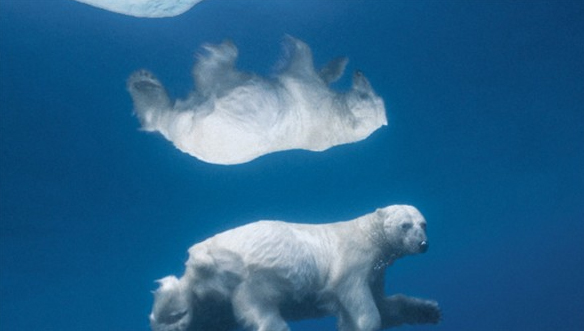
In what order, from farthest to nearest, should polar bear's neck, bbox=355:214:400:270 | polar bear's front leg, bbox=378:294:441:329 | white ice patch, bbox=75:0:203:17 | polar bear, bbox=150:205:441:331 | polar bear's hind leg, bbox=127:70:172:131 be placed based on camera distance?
polar bear's hind leg, bbox=127:70:172:131 → white ice patch, bbox=75:0:203:17 → polar bear's front leg, bbox=378:294:441:329 → polar bear's neck, bbox=355:214:400:270 → polar bear, bbox=150:205:441:331

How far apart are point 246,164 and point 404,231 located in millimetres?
3829

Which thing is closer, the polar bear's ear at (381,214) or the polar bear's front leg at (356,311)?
the polar bear's front leg at (356,311)

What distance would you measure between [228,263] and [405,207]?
2.32m

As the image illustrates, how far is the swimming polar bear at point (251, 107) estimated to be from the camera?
8227 mm

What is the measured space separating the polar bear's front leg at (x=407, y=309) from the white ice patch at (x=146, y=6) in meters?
4.62

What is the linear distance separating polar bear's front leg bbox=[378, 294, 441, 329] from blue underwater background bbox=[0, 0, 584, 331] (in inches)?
137

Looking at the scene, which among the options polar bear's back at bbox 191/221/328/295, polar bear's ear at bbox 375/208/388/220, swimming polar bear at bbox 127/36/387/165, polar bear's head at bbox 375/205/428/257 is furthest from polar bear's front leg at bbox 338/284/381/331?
swimming polar bear at bbox 127/36/387/165

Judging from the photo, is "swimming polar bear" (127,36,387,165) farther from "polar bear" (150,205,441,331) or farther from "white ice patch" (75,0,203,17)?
"polar bear" (150,205,441,331)

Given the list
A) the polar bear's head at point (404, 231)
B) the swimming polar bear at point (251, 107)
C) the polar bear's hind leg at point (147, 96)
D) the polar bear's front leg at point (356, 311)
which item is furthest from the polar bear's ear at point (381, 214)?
the polar bear's hind leg at point (147, 96)

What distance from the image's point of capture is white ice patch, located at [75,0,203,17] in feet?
23.9

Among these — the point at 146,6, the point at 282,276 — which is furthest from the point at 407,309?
the point at 146,6

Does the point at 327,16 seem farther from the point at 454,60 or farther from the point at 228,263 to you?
the point at 228,263

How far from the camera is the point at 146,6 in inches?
290

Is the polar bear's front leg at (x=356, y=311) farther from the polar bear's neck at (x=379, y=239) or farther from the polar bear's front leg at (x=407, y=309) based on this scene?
the polar bear's front leg at (x=407, y=309)
